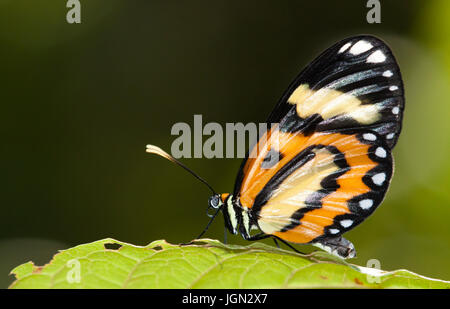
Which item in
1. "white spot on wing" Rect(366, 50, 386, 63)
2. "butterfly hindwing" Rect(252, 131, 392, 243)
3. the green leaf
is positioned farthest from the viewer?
"butterfly hindwing" Rect(252, 131, 392, 243)

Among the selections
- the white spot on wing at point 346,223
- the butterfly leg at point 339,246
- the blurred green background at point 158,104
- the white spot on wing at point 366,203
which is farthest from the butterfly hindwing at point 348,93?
the blurred green background at point 158,104

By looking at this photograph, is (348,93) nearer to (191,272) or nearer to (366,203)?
(366,203)

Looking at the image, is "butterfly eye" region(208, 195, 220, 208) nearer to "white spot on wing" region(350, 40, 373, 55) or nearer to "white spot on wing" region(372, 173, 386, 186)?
"white spot on wing" region(372, 173, 386, 186)

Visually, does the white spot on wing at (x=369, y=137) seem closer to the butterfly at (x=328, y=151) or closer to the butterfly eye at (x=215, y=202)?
the butterfly at (x=328, y=151)

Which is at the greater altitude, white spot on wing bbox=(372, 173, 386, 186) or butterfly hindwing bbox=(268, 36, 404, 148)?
butterfly hindwing bbox=(268, 36, 404, 148)

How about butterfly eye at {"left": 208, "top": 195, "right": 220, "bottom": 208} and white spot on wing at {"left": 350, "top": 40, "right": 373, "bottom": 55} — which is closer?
white spot on wing at {"left": 350, "top": 40, "right": 373, "bottom": 55}

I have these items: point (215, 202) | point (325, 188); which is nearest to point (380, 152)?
point (325, 188)

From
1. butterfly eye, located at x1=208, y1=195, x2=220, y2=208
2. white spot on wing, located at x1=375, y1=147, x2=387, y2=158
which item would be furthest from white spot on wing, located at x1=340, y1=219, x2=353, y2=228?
butterfly eye, located at x1=208, y1=195, x2=220, y2=208
